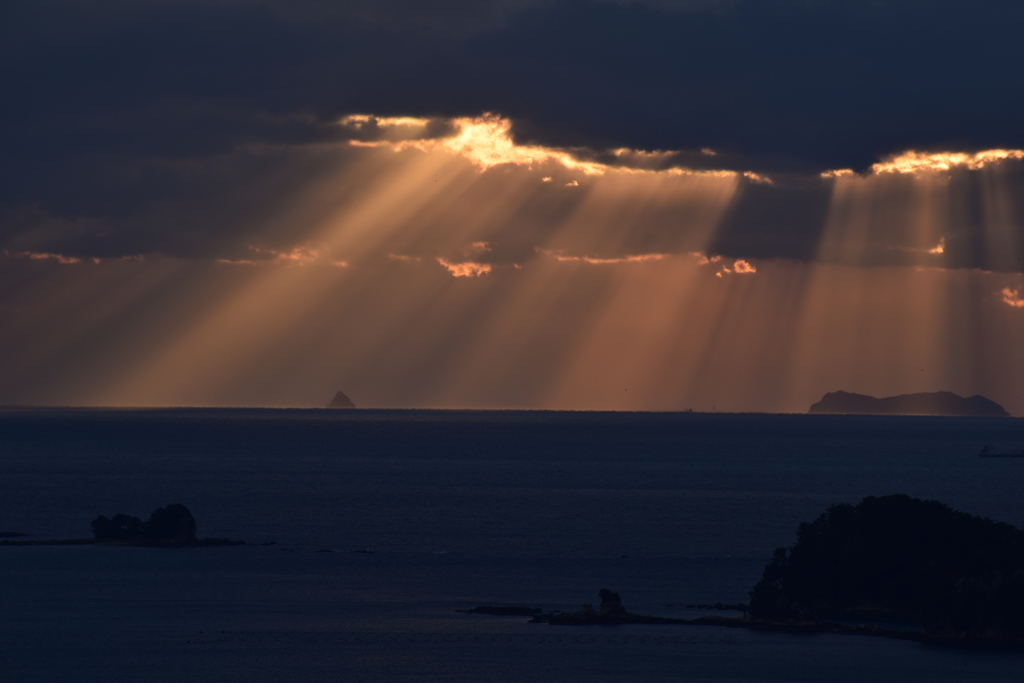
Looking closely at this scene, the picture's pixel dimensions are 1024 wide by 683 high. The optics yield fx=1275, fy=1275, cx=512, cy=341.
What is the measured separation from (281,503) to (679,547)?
7184 cm

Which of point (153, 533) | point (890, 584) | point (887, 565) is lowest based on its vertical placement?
point (890, 584)

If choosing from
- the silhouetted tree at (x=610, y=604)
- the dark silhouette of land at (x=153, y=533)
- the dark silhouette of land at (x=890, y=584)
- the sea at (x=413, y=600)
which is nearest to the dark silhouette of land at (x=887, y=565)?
the dark silhouette of land at (x=890, y=584)

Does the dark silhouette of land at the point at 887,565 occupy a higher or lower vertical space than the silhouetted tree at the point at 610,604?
higher

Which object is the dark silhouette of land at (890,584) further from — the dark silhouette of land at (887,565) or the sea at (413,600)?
the sea at (413,600)

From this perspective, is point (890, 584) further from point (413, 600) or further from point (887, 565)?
point (413, 600)

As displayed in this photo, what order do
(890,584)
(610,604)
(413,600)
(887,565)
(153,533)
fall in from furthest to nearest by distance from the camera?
1. (153,533)
2. (413,600)
3. (887,565)
4. (890,584)
5. (610,604)

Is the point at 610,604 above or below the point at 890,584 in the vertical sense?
below

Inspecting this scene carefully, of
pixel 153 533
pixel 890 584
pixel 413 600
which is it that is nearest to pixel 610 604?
pixel 413 600

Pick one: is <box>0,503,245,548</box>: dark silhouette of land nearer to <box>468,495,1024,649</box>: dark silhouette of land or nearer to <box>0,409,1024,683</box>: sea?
<box>0,409,1024,683</box>: sea

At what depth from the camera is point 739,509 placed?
17588 centimetres

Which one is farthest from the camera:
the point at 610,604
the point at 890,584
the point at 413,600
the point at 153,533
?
the point at 153,533

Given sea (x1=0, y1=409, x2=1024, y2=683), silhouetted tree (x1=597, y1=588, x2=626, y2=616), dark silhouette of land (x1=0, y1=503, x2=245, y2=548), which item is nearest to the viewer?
sea (x1=0, y1=409, x2=1024, y2=683)

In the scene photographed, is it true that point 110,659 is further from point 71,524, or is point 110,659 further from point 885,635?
point 71,524

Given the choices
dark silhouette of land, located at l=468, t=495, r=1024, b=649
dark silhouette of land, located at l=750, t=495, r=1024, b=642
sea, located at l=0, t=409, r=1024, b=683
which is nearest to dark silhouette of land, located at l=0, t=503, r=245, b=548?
sea, located at l=0, t=409, r=1024, b=683
